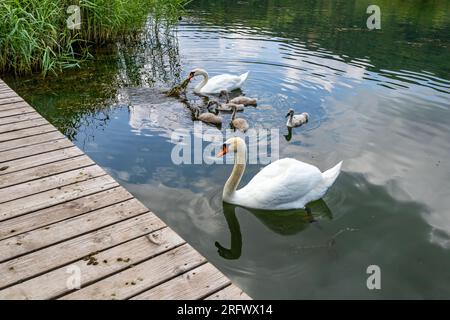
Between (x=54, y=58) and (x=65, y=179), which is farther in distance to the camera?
(x=54, y=58)

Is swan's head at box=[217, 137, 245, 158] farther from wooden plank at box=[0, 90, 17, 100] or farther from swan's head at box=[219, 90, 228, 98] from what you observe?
swan's head at box=[219, 90, 228, 98]

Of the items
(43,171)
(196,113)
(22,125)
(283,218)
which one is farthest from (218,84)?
(43,171)

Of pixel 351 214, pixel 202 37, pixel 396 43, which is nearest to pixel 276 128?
pixel 351 214

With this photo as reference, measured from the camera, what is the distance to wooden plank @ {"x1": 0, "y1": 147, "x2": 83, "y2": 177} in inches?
170

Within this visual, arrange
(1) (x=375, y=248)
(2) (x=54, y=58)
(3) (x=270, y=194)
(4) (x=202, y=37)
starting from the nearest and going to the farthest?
(1) (x=375, y=248), (3) (x=270, y=194), (2) (x=54, y=58), (4) (x=202, y=37)

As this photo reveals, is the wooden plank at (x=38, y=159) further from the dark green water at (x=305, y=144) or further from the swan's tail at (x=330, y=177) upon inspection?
the swan's tail at (x=330, y=177)

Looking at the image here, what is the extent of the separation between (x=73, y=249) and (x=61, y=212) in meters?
0.53

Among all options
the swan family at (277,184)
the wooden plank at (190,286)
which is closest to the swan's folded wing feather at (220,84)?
the swan family at (277,184)

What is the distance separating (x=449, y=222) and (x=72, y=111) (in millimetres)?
6289

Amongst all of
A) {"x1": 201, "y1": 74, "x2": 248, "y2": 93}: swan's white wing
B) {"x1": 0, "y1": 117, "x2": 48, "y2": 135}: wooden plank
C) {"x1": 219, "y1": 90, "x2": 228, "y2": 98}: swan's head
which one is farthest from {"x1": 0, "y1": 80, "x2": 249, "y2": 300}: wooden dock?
{"x1": 201, "y1": 74, "x2": 248, "y2": 93}: swan's white wing

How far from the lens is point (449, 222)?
500 cm

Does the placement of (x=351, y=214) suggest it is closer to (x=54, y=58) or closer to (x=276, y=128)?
(x=276, y=128)

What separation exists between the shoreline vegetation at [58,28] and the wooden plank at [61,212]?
237 inches

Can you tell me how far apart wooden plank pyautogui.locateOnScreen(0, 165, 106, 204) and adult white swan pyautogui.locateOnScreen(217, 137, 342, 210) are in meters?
1.56
